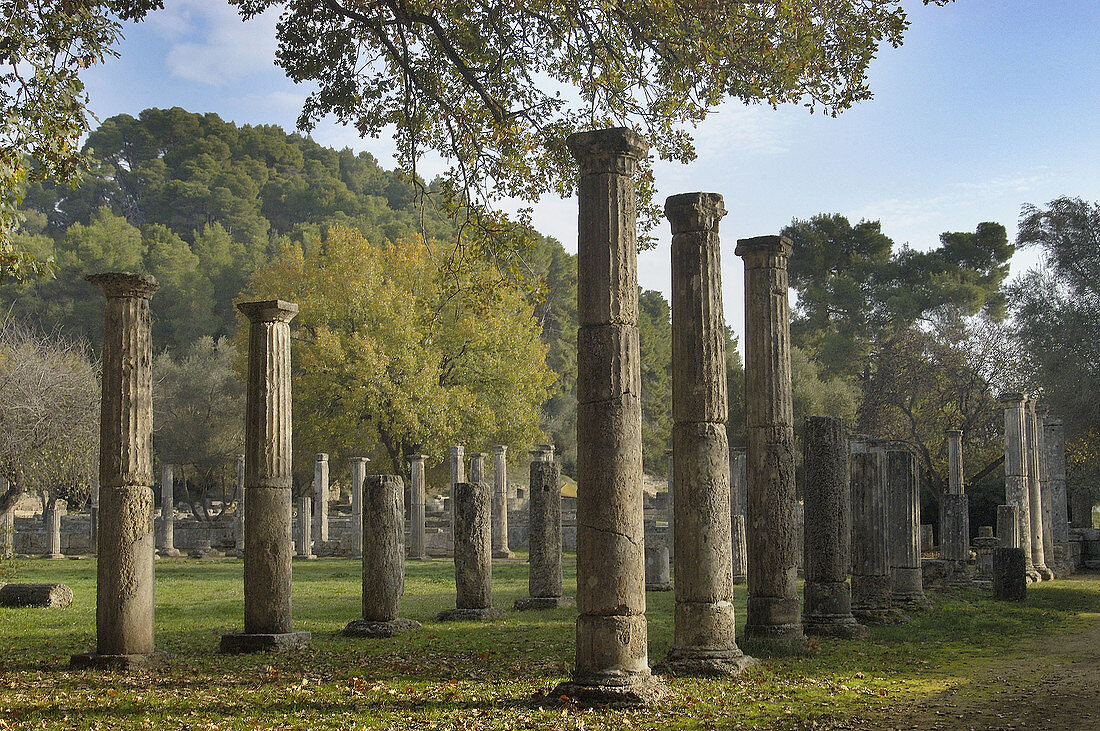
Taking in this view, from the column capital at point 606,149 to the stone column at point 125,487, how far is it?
5431mm

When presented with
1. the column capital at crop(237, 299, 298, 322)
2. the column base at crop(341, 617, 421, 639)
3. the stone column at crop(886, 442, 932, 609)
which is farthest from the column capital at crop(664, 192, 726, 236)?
the stone column at crop(886, 442, 932, 609)

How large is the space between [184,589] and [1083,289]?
Result: 26681 millimetres

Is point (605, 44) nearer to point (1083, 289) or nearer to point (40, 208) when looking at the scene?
point (1083, 289)

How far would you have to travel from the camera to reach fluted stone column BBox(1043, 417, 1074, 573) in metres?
28.3

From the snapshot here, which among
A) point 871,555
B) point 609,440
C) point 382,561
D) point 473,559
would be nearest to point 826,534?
point 871,555

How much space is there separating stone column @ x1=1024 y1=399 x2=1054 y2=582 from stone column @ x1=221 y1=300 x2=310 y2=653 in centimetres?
1970

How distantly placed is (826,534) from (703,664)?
4.32 meters

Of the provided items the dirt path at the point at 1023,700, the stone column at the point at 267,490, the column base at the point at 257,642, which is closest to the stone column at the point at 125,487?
the column base at the point at 257,642

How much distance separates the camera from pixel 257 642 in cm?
1285

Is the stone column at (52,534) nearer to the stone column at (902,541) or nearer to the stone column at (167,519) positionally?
the stone column at (167,519)

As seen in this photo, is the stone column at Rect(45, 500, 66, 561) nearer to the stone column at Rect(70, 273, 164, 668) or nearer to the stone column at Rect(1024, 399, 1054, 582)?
the stone column at Rect(70, 273, 164, 668)

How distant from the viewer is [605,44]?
603 inches

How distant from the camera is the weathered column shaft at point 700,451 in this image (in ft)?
36.4

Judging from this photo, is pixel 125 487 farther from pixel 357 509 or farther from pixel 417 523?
pixel 357 509
